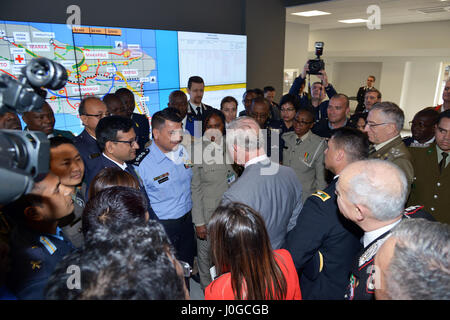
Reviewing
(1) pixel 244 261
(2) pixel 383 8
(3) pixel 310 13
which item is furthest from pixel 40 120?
(2) pixel 383 8

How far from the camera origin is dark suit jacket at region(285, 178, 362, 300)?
4.68 feet

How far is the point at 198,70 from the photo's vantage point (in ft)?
15.5

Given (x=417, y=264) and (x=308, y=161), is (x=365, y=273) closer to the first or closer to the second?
(x=417, y=264)

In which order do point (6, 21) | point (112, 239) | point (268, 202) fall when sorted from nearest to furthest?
point (112, 239) < point (268, 202) < point (6, 21)

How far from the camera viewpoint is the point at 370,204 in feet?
3.80

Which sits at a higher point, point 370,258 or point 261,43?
point 261,43

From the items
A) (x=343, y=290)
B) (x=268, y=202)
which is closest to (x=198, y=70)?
(x=268, y=202)

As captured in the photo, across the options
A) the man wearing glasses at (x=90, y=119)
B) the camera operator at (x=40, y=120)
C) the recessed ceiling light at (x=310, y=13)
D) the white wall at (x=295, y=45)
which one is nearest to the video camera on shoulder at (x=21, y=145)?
the man wearing glasses at (x=90, y=119)

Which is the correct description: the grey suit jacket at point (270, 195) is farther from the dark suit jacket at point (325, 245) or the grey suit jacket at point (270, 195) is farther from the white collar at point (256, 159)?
the dark suit jacket at point (325, 245)

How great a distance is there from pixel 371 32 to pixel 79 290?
11.6 m

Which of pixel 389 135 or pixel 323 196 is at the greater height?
pixel 389 135

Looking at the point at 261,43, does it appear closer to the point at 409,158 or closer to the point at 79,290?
the point at 409,158

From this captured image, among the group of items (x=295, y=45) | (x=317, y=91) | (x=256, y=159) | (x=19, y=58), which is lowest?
(x=256, y=159)

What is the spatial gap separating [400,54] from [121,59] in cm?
947
